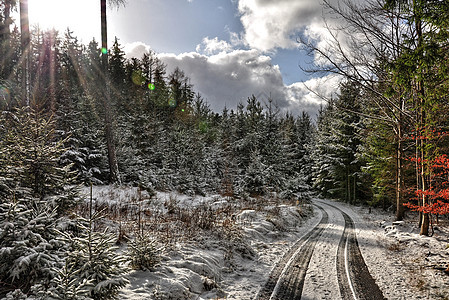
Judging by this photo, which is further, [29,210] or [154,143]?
[154,143]

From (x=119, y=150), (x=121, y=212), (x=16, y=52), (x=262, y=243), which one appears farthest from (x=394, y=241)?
(x=16, y=52)

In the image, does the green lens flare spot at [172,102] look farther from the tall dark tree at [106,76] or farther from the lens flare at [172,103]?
the tall dark tree at [106,76]

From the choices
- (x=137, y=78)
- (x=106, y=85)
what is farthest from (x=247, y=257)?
(x=137, y=78)

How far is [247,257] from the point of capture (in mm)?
8641

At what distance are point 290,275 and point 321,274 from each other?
3.31 feet

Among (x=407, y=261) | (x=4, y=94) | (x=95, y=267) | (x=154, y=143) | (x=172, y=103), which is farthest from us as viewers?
(x=172, y=103)

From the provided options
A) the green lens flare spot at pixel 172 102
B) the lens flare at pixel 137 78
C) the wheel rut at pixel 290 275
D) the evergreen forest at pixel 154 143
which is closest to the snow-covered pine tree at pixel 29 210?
the evergreen forest at pixel 154 143

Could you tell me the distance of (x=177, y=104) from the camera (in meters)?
37.8

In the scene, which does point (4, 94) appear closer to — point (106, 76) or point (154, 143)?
point (106, 76)

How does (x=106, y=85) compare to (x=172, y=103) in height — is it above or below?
below

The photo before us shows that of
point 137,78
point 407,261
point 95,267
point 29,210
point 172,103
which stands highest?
point 137,78

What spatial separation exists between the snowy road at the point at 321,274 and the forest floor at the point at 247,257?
56mm

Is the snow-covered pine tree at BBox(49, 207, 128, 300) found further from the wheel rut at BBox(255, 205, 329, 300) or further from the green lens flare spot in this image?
the green lens flare spot

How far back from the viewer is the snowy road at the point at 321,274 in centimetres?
616
